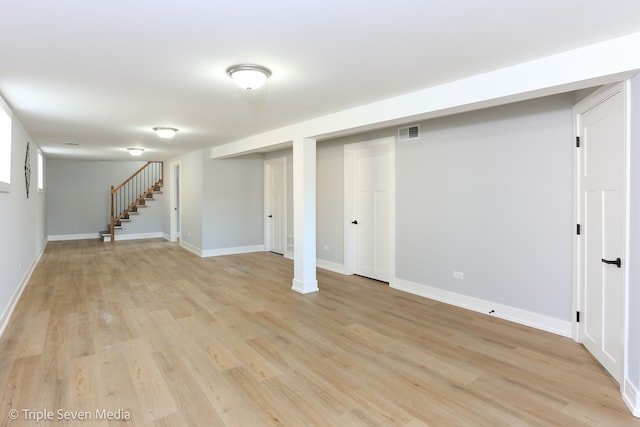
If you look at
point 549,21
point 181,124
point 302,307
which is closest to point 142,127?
point 181,124

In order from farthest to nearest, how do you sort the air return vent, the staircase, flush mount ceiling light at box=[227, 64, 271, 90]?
the staircase < the air return vent < flush mount ceiling light at box=[227, 64, 271, 90]

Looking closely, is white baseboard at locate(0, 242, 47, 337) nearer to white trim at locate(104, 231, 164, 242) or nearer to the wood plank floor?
the wood plank floor

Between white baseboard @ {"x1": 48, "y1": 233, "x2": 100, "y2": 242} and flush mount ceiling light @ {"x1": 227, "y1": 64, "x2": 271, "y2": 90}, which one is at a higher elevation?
flush mount ceiling light @ {"x1": 227, "y1": 64, "x2": 271, "y2": 90}

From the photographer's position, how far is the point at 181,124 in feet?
16.9

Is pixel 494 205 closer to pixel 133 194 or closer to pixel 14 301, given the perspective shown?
pixel 14 301

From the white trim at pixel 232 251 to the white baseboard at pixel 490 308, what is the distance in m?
4.04

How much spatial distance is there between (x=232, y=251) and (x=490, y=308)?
5.58 meters

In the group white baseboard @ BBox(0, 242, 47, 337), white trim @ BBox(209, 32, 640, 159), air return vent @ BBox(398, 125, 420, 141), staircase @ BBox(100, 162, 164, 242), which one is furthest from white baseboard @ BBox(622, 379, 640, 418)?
staircase @ BBox(100, 162, 164, 242)

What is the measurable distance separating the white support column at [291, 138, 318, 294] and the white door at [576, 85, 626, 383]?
305cm

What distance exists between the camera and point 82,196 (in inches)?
416

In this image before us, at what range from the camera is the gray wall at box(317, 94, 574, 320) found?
3434 millimetres

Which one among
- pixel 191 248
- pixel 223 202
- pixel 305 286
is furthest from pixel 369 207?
pixel 191 248

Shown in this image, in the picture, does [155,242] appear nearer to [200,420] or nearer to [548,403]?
[200,420]

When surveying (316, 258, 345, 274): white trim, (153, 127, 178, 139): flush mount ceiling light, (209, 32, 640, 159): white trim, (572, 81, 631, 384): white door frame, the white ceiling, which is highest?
(153, 127, 178, 139): flush mount ceiling light
